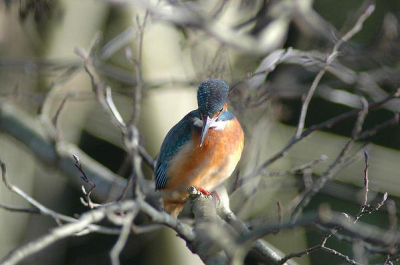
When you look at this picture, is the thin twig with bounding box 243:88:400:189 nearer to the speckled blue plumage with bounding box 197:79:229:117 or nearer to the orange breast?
the orange breast

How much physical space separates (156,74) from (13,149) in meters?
1.82

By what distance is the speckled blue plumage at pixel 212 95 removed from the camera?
10.8ft

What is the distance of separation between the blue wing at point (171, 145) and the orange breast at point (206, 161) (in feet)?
0.13

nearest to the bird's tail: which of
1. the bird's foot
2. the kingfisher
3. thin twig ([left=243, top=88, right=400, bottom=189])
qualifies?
the kingfisher

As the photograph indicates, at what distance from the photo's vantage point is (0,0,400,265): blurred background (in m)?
4.86

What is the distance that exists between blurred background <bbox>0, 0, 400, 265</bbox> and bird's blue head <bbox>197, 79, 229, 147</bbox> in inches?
29.4

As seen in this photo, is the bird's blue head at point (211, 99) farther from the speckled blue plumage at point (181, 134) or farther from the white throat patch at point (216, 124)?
the white throat patch at point (216, 124)

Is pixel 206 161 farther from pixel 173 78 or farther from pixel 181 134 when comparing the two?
pixel 173 78

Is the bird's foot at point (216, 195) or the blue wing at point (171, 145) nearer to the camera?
the bird's foot at point (216, 195)

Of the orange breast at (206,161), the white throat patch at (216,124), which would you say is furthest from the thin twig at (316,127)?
the white throat patch at (216,124)

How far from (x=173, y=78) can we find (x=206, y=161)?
170 centimetres

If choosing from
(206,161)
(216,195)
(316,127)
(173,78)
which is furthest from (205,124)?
(173,78)

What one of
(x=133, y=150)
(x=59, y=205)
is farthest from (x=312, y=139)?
(x=133, y=150)

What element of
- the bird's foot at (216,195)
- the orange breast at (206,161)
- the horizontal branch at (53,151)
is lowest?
the horizontal branch at (53,151)
